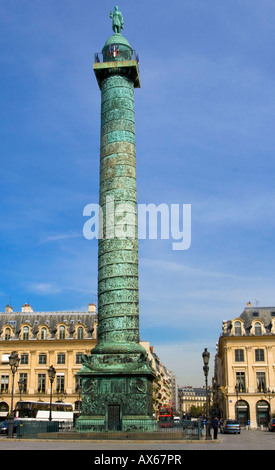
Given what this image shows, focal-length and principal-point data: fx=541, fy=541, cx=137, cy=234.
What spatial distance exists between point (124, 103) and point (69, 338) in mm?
Result: 31625

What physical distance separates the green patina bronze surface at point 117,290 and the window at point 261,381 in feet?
97.7

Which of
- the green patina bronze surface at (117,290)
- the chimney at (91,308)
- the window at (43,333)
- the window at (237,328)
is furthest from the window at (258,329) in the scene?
the green patina bronze surface at (117,290)

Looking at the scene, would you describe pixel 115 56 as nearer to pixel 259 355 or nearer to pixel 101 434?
pixel 101 434

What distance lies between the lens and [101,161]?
84.7 ft

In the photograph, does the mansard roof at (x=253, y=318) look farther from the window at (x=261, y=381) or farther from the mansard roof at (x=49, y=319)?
the mansard roof at (x=49, y=319)

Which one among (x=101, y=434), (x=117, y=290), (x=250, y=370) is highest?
(x=117, y=290)

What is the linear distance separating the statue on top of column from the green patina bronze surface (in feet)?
5.42

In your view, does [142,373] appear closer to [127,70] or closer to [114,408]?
[114,408]

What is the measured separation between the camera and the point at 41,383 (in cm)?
5153

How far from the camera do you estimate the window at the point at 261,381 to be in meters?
50.2

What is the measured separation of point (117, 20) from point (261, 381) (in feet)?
117

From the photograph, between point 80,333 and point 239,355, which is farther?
point 80,333

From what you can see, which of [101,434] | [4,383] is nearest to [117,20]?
[101,434]

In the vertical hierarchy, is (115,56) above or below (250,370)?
above
